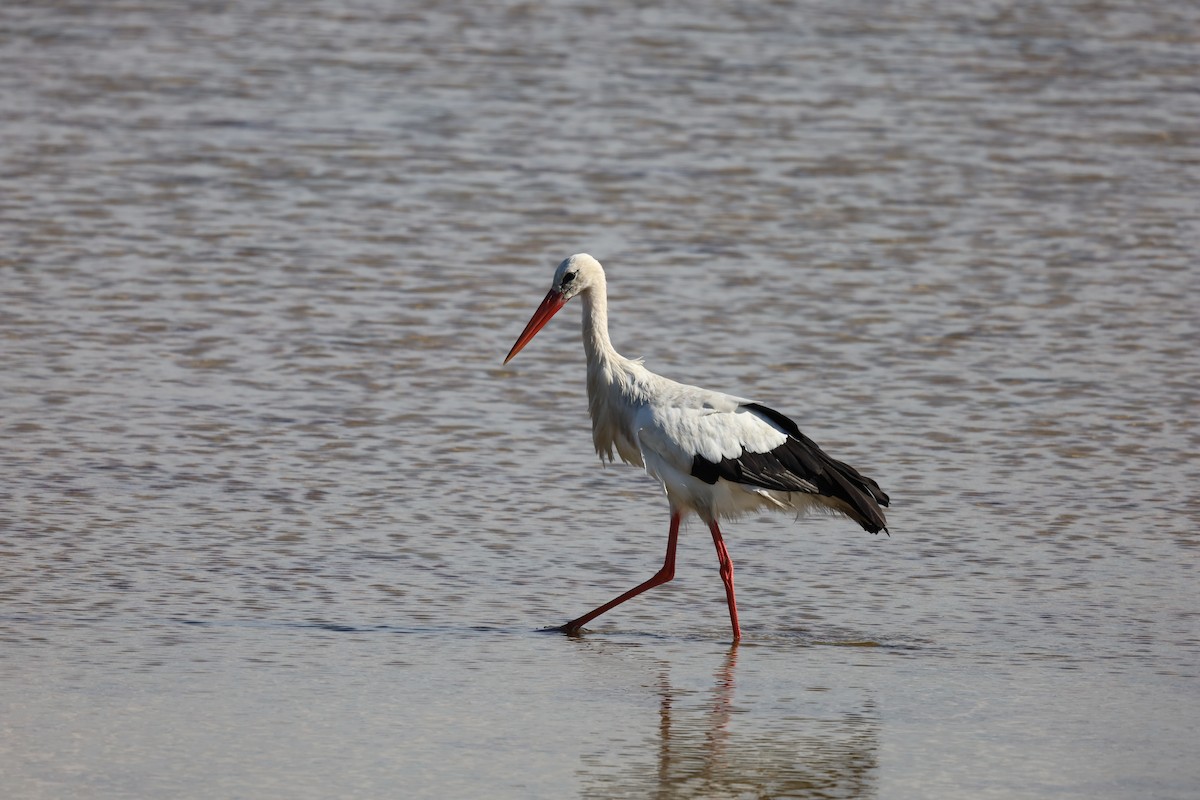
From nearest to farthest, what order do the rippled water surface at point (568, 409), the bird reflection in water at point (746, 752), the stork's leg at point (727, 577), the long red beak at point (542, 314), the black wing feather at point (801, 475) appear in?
the bird reflection in water at point (746, 752)
the rippled water surface at point (568, 409)
the stork's leg at point (727, 577)
the black wing feather at point (801, 475)
the long red beak at point (542, 314)

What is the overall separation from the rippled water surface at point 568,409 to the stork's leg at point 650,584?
7 centimetres

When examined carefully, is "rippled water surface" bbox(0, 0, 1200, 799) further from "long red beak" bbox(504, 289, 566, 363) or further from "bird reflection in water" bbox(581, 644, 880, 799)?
"long red beak" bbox(504, 289, 566, 363)

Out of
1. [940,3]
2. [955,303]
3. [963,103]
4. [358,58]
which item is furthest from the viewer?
[940,3]

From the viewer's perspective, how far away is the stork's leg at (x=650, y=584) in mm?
7742

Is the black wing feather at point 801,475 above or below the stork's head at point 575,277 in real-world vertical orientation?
below

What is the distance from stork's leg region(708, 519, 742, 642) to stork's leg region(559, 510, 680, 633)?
14cm

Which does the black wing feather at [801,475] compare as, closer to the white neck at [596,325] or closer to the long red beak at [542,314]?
the white neck at [596,325]

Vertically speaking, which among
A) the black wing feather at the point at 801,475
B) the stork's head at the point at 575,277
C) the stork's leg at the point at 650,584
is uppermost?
the stork's head at the point at 575,277

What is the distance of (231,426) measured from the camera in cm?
1015

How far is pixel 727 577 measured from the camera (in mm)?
7879

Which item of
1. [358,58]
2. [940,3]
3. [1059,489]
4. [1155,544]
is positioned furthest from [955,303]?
[940,3]

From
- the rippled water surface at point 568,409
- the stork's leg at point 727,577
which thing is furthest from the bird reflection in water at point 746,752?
the stork's leg at point 727,577

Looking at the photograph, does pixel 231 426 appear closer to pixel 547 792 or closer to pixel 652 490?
pixel 652 490

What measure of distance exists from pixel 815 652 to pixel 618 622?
32.7 inches
